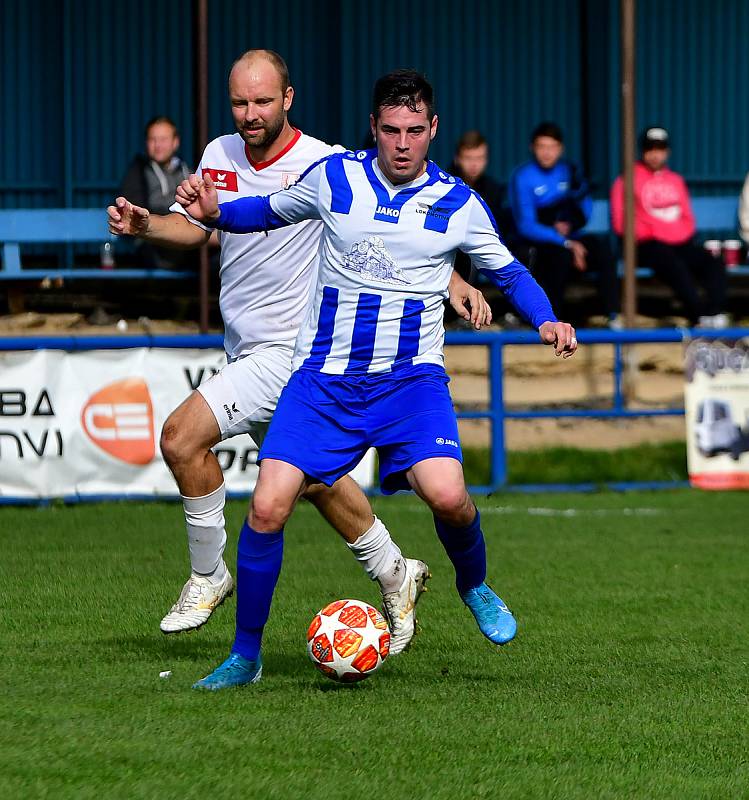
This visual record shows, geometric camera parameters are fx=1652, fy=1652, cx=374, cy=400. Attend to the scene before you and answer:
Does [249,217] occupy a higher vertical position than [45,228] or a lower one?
lower

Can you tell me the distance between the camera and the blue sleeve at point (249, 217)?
5832 millimetres

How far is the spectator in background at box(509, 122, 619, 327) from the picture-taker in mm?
13141

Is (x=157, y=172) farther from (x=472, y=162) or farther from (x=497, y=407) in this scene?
(x=497, y=407)

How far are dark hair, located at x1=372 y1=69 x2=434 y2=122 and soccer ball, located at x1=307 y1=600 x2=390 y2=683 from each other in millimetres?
1711

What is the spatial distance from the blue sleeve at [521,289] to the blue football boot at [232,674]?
1531mm

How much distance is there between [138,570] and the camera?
835 cm

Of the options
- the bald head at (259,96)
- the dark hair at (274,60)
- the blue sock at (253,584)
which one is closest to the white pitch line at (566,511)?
the bald head at (259,96)

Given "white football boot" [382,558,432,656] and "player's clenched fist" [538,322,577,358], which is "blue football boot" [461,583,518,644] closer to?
"white football boot" [382,558,432,656]

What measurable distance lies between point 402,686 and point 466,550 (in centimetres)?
57

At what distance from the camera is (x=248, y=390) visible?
6488 millimetres

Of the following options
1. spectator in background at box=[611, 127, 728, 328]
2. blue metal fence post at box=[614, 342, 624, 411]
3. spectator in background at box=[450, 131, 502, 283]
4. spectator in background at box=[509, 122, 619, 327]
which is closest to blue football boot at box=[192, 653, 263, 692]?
blue metal fence post at box=[614, 342, 624, 411]

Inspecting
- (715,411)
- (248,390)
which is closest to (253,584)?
(248,390)

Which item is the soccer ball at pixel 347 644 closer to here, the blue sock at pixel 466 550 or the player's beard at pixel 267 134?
the blue sock at pixel 466 550

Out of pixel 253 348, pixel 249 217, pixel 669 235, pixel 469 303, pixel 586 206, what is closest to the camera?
pixel 249 217
